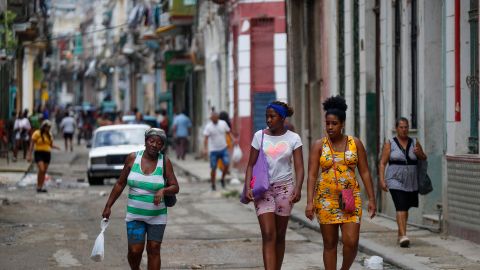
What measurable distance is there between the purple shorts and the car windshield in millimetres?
20382

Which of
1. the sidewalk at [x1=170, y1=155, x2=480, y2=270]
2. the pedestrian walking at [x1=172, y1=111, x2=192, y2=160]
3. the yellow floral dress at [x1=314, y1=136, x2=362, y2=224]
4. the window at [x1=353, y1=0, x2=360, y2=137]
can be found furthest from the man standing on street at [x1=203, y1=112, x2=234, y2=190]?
the yellow floral dress at [x1=314, y1=136, x2=362, y2=224]

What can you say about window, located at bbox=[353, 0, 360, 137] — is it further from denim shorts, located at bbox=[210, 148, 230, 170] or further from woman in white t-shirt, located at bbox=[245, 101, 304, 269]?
woman in white t-shirt, located at bbox=[245, 101, 304, 269]

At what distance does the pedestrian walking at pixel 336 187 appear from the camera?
11938 mm

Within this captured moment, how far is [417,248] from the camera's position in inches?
640

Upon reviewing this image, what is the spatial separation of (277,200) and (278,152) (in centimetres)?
45

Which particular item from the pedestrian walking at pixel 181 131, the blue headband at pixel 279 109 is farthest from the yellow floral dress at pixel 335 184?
the pedestrian walking at pixel 181 131

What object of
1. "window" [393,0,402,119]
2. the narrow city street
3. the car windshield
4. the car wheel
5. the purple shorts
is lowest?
the car wheel

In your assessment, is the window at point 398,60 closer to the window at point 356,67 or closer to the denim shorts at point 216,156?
the window at point 356,67

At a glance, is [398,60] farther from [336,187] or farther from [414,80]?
[336,187]

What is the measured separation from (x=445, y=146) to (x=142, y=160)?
6718 millimetres

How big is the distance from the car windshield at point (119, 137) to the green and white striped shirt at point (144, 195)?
810 inches

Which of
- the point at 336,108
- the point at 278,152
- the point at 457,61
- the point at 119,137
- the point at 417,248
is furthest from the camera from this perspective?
the point at 119,137

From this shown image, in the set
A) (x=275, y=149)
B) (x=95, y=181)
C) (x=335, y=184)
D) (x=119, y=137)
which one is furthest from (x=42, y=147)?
(x=335, y=184)

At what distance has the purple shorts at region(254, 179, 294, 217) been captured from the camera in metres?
12.6
